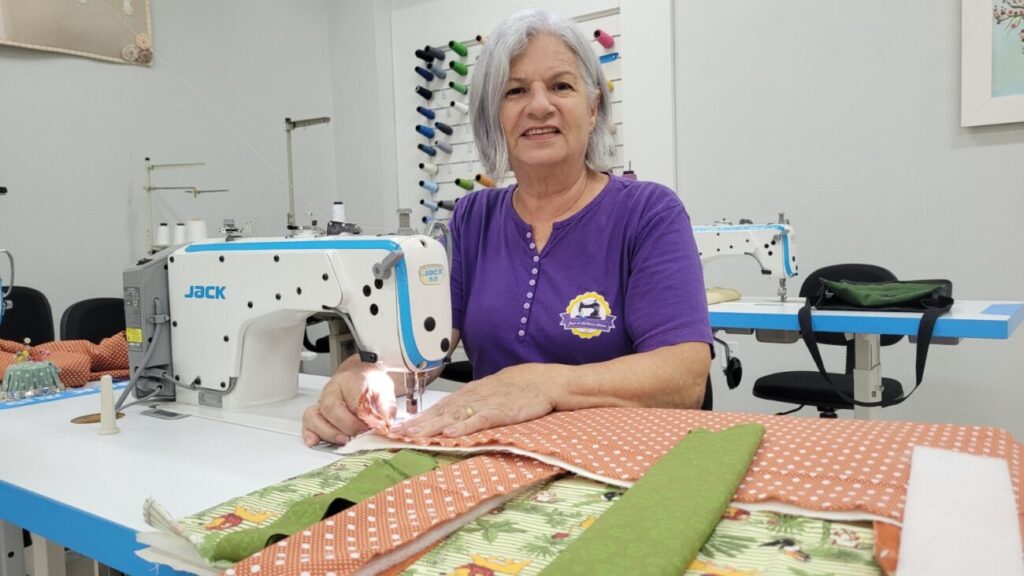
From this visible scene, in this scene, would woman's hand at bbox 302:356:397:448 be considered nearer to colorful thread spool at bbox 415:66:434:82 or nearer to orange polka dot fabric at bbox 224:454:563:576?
orange polka dot fabric at bbox 224:454:563:576

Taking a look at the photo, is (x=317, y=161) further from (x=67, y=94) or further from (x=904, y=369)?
(x=904, y=369)

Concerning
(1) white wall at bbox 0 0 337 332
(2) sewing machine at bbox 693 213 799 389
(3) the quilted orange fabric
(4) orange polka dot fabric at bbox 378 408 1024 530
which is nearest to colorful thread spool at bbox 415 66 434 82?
A: (1) white wall at bbox 0 0 337 332

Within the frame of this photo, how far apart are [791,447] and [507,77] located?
102cm

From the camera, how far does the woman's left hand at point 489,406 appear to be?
1.12 m

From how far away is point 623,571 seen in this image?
0.61m

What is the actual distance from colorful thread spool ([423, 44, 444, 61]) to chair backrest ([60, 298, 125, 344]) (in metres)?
2.58

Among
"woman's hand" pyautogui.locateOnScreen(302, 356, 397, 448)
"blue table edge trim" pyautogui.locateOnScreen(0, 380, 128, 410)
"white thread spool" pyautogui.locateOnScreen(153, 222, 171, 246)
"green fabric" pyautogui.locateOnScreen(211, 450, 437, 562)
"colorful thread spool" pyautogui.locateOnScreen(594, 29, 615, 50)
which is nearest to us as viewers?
"green fabric" pyautogui.locateOnScreen(211, 450, 437, 562)

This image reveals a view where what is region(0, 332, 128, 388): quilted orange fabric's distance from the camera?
A: 1890mm

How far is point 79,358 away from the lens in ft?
6.30

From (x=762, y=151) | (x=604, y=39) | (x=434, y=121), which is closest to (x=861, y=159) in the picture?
(x=762, y=151)

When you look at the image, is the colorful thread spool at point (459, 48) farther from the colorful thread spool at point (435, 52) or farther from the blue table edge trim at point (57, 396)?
the blue table edge trim at point (57, 396)

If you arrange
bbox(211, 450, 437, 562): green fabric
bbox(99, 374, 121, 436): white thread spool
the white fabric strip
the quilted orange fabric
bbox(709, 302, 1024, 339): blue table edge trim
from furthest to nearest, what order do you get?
bbox(709, 302, 1024, 339): blue table edge trim, the quilted orange fabric, bbox(99, 374, 121, 436): white thread spool, bbox(211, 450, 437, 562): green fabric, the white fabric strip

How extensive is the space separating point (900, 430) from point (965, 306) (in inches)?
82.2

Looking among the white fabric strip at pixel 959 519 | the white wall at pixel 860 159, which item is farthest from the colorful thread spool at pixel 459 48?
the white fabric strip at pixel 959 519
